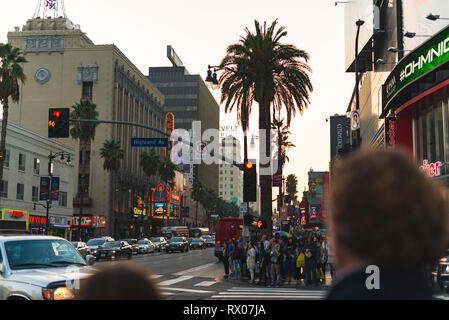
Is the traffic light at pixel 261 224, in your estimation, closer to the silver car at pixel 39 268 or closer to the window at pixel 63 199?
the silver car at pixel 39 268

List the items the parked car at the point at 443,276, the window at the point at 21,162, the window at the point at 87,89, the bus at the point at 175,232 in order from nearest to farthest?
the parked car at the point at 443,276 < the window at the point at 21,162 < the bus at the point at 175,232 < the window at the point at 87,89

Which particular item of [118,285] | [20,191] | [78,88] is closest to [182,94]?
[78,88]

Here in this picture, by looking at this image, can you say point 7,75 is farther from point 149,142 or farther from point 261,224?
point 261,224

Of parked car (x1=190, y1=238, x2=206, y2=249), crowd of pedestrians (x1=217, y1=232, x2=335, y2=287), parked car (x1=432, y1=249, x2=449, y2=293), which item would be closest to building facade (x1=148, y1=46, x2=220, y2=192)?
parked car (x1=190, y1=238, x2=206, y2=249)

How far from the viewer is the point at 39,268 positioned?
841cm

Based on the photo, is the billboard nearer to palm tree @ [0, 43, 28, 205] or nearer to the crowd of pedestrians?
palm tree @ [0, 43, 28, 205]

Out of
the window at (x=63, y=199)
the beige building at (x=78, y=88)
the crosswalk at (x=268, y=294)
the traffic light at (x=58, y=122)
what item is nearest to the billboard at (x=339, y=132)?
the beige building at (x=78, y=88)

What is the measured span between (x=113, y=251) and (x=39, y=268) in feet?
108

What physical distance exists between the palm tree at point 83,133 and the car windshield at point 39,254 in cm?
5109

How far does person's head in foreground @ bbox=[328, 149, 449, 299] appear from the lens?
1.75 m

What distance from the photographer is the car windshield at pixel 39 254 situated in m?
8.50

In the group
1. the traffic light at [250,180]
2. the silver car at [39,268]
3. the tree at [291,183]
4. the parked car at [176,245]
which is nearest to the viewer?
the silver car at [39,268]

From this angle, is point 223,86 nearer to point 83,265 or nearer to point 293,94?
point 293,94

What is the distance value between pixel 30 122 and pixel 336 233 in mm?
93414
